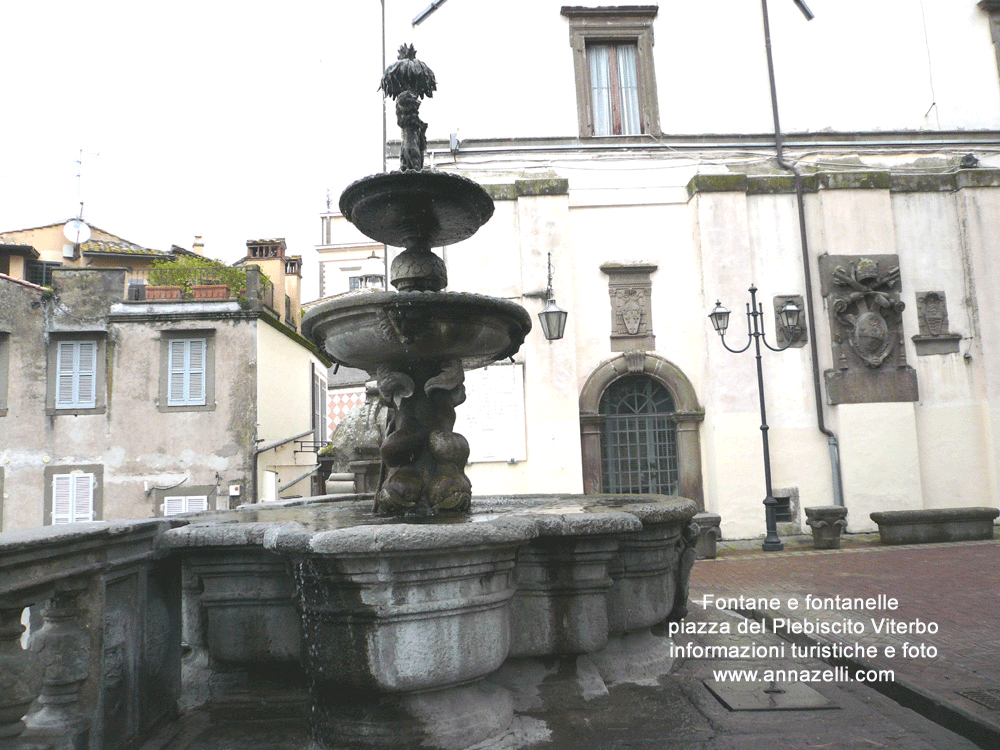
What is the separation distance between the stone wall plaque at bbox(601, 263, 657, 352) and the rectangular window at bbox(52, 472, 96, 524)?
Answer: 1247cm

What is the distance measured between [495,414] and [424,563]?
1033 cm

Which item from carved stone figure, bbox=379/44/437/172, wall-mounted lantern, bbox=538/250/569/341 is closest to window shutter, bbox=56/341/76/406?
wall-mounted lantern, bbox=538/250/569/341

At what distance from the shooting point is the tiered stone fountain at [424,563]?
3078mm

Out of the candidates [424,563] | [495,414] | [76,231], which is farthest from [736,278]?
[76,231]

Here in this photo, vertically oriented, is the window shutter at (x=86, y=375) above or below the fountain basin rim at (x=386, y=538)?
above

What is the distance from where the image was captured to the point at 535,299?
44.4ft

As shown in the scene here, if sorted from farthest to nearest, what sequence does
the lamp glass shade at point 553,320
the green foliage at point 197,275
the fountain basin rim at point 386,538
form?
the green foliage at point 197,275
the lamp glass shade at point 553,320
the fountain basin rim at point 386,538

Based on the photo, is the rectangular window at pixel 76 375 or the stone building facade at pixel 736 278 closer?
the stone building facade at pixel 736 278

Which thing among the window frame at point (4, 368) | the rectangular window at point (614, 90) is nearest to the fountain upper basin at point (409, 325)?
the rectangular window at point (614, 90)

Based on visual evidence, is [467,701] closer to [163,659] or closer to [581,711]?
[581,711]

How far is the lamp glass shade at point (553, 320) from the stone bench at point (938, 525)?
591cm

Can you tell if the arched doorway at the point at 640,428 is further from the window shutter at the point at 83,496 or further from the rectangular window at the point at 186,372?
the window shutter at the point at 83,496

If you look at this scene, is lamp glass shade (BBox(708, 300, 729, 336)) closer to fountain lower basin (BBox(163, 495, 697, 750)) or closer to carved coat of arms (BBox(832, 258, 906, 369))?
carved coat of arms (BBox(832, 258, 906, 369))

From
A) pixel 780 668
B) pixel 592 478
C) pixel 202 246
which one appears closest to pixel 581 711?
pixel 780 668
